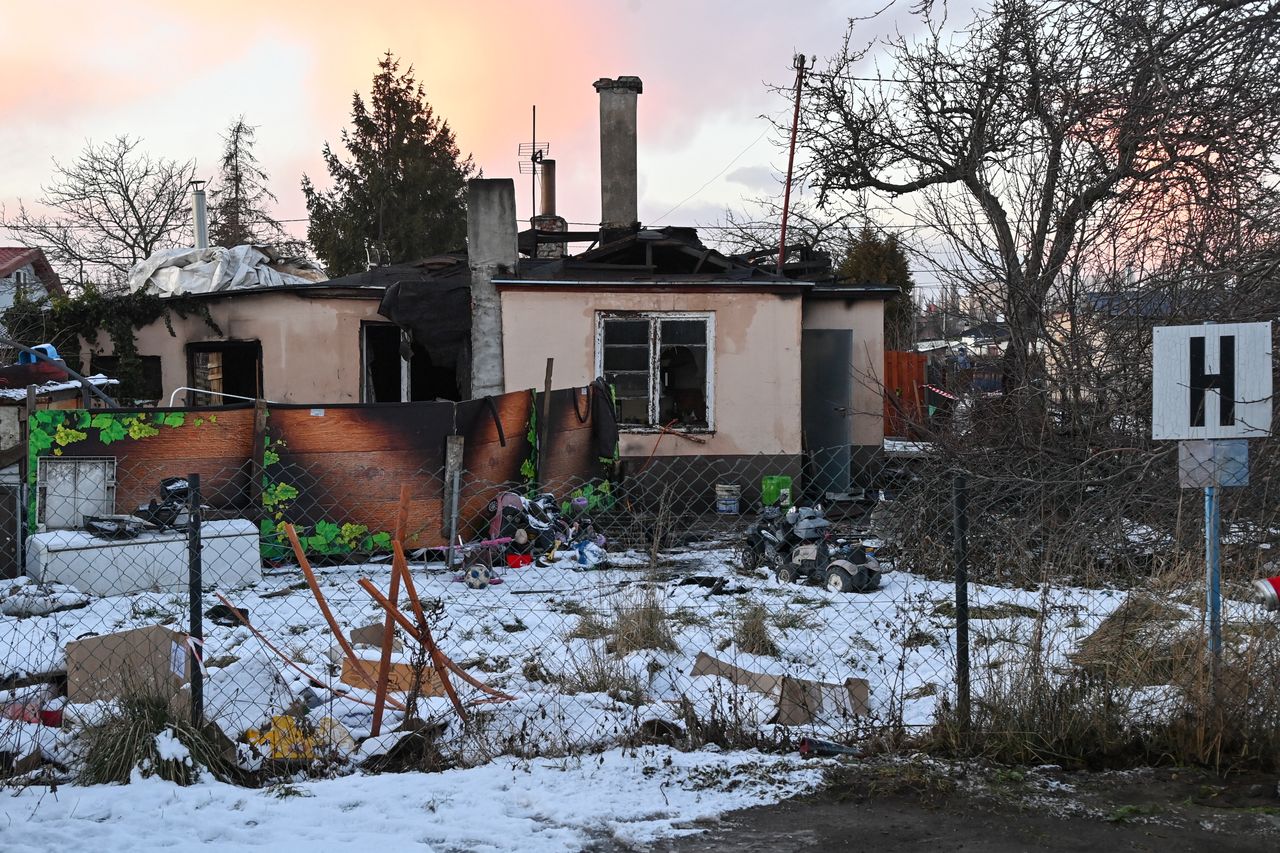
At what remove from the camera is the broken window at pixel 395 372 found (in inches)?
616

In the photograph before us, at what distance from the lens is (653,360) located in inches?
→ 551

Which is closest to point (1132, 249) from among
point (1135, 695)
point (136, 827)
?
point (1135, 695)

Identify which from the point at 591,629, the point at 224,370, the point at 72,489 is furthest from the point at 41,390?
the point at 591,629

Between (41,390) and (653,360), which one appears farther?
(653,360)

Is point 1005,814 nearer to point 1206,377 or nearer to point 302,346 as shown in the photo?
point 1206,377

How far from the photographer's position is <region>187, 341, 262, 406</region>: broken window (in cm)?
1580

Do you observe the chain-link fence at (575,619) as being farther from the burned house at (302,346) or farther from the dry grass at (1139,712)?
the burned house at (302,346)

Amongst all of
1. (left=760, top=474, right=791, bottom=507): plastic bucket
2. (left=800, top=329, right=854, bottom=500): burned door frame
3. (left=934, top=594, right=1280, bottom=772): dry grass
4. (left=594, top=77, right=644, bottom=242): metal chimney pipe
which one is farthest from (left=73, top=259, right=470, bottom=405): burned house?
(left=934, top=594, right=1280, bottom=772): dry grass

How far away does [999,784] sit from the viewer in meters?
4.24

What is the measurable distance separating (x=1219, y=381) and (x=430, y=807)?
3.64 m

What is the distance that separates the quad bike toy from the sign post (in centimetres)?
401

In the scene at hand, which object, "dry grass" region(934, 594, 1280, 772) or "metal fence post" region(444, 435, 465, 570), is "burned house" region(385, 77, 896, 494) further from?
"dry grass" region(934, 594, 1280, 772)

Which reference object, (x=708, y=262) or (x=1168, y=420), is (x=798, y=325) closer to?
(x=708, y=262)

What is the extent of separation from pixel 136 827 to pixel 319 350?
40.0 feet
